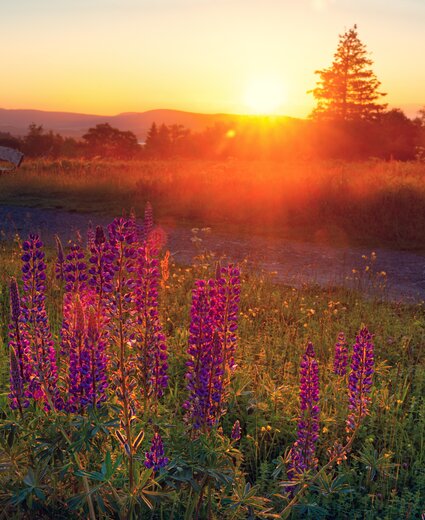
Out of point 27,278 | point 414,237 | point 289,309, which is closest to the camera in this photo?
point 27,278

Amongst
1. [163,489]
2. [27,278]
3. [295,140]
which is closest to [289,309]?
[163,489]

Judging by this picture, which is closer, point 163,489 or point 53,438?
point 53,438

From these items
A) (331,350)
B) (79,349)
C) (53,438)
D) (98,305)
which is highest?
(98,305)

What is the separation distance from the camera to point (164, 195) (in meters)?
17.7

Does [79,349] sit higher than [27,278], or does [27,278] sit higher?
[27,278]

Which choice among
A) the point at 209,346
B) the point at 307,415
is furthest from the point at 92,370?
the point at 307,415

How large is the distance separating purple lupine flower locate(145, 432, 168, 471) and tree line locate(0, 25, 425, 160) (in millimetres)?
38467

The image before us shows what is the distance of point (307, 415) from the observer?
9.81 feet

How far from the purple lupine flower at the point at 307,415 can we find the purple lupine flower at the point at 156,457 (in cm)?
70

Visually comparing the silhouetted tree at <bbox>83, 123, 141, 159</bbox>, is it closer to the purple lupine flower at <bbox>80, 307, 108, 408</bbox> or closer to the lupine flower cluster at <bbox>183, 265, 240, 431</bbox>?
the lupine flower cluster at <bbox>183, 265, 240, 431</bbox>

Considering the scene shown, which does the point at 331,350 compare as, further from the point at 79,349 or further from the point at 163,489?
the point at 79,349

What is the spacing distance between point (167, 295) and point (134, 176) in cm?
1366

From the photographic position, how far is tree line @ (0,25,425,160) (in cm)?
4397

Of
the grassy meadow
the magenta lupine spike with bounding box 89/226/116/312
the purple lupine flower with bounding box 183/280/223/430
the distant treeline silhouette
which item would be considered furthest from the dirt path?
the distant treeline silhouette
